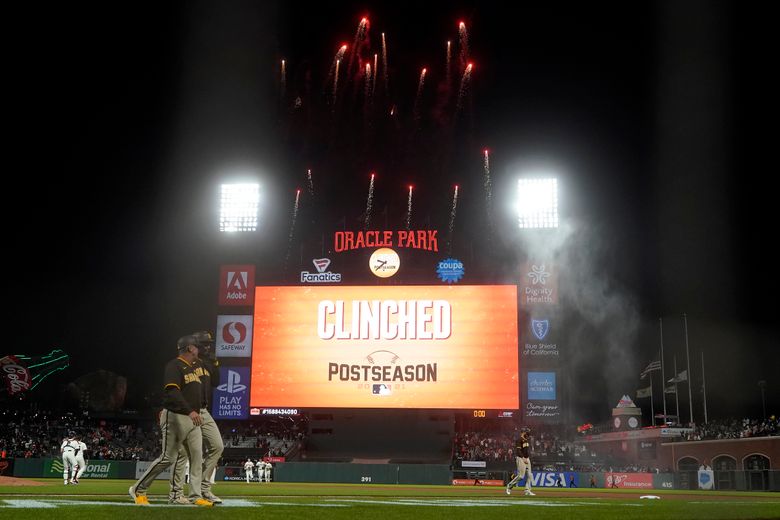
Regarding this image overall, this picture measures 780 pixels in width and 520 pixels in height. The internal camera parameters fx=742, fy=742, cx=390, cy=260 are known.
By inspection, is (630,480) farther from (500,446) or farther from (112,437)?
(112,437)

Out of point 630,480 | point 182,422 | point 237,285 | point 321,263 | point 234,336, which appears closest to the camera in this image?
point 182,422

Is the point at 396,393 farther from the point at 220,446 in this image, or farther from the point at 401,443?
the point at 220,446

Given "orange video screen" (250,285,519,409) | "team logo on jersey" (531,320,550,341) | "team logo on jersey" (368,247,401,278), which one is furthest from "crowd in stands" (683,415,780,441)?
"team logo on jersey" (368,247,401,278)

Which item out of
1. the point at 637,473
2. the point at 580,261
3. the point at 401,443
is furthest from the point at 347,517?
the point at 580,261

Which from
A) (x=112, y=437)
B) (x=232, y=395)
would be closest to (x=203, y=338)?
(x=232, y=395)

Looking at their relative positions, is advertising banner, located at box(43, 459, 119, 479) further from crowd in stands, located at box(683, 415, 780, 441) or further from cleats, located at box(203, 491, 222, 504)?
crowd in stands, located at box(683, 415, 780, 441)

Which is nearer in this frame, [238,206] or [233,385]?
[233,385]

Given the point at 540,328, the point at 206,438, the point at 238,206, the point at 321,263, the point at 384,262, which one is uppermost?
the point at 238,206
